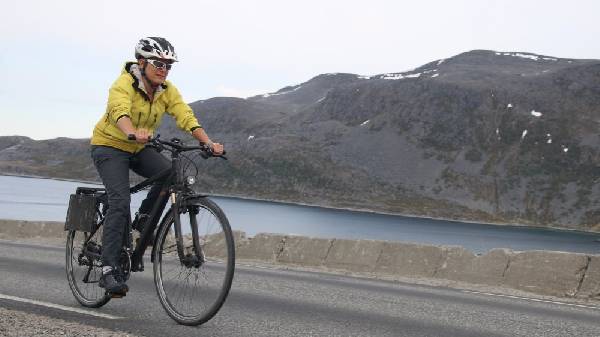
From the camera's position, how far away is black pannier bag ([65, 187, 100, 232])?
676cm

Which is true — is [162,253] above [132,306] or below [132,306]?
above

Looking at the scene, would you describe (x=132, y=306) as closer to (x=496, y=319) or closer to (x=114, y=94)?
(x=114, y=94)

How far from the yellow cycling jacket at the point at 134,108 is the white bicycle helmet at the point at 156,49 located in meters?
0.19

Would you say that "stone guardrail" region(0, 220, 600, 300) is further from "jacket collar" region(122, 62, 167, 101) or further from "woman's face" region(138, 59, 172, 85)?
"woman's face" region(138, 59, 172, 85)

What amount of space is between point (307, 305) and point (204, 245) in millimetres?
2118

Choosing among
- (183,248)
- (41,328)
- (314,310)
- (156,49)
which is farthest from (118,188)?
(314,310)

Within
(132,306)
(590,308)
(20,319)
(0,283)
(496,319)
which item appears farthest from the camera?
(590,308)

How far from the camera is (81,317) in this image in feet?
19.1

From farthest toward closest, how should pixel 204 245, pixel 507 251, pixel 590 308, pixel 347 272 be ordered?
1. pixel 347 272
2. pixel 507 251
3. pixel 590 308
4. pixel 204 245

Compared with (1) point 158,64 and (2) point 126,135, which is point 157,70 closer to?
(1) point 158,64

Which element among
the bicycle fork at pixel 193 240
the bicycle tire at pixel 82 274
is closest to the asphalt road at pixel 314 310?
the bicycle tire at pixel 82 274

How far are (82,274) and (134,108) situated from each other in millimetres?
1847

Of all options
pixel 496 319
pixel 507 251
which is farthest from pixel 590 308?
pixel 507 251

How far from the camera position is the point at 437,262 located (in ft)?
43.2
